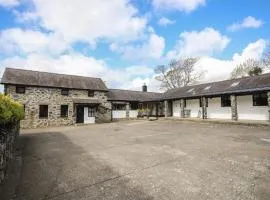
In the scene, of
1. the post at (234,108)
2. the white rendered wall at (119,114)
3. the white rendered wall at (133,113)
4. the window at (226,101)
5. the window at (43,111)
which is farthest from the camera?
the white rendered wall at (133,113)

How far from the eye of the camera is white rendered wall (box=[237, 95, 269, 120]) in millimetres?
15484

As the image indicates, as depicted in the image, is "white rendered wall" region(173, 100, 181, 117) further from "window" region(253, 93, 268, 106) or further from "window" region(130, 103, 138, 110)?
"window" region(253, 93, 268, 106)

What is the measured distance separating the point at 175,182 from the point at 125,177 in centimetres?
124

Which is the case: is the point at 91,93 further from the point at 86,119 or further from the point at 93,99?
the point at 86,119

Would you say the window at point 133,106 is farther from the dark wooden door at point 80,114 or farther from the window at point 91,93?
the dark wooden door at point 80,114

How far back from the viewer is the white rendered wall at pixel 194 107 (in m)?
21.0

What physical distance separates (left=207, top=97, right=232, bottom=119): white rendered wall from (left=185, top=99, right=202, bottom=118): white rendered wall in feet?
4.01

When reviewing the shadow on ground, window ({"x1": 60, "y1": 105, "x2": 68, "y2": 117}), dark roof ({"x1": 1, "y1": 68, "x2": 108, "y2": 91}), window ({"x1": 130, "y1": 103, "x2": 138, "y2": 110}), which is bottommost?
the shadow on ground

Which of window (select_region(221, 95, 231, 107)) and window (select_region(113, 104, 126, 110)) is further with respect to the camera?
window (select_region(113, 104, 126, 110))

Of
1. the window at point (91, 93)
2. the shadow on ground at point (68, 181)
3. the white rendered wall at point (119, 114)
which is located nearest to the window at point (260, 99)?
the shadow on ground at point (68, 181)

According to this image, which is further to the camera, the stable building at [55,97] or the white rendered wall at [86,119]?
the white rendered wall at [86,119]

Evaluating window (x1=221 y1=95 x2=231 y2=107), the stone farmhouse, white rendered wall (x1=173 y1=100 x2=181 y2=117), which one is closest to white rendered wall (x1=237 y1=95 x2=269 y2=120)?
the stone farmhouse

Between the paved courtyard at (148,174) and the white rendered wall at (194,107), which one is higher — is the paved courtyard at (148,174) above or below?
below

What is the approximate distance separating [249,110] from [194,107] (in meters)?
6.05
